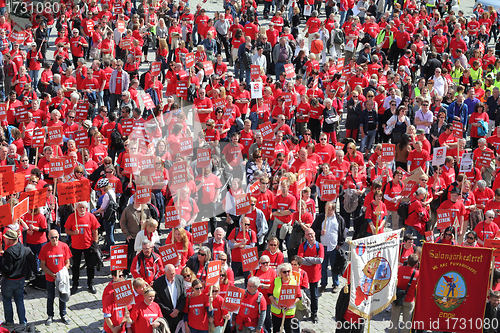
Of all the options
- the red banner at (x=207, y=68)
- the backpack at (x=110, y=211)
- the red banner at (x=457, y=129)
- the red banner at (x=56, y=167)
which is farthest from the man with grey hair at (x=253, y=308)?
the red banner at (x=207, y=68)

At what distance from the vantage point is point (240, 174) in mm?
16422

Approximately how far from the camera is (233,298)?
10.7m

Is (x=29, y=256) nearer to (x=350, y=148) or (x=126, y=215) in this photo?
(x=126, y=215)

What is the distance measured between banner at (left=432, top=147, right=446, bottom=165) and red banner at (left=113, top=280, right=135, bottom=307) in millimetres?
8574

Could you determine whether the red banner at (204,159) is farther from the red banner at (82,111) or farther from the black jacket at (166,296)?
the black jacket at (166,296)

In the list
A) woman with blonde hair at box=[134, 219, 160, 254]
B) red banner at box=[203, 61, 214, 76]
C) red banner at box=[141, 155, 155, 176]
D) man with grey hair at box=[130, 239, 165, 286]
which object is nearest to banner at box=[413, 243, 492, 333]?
man with grey hair at box=[130, 239, 165, 286]

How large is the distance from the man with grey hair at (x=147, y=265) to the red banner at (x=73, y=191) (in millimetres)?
2043

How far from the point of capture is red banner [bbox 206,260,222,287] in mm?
11086

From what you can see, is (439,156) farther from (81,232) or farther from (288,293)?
(81,232)

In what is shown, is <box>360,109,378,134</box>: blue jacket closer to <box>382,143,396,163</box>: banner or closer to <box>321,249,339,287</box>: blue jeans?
<box>382,143,396,163</box>: banner

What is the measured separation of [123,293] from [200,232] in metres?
2.53

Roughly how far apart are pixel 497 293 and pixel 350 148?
18.3ft

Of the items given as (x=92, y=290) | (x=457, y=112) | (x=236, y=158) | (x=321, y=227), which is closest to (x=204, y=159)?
(x=236, y=158)

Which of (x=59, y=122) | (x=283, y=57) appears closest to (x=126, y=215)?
(x=59, y=122)
